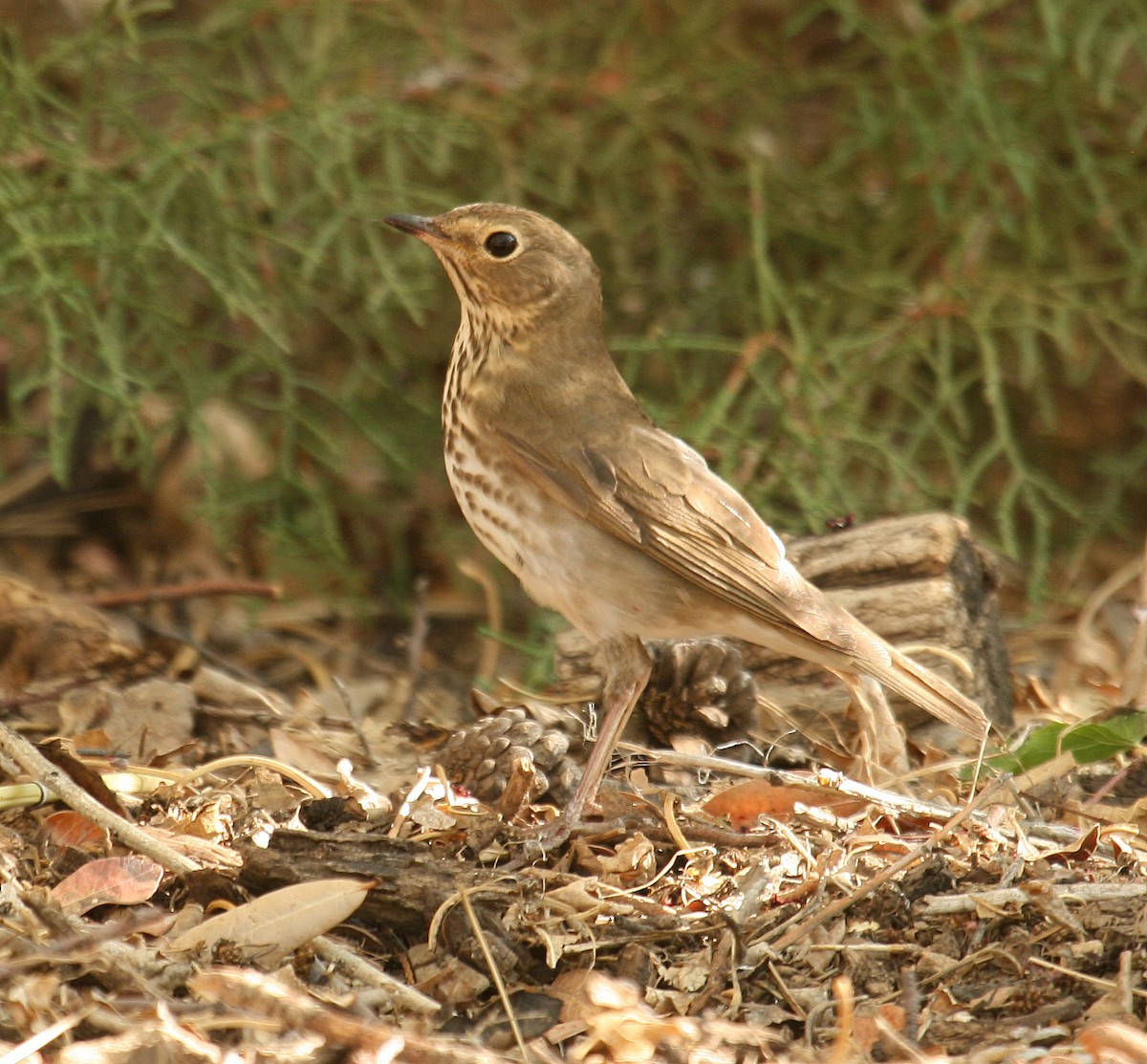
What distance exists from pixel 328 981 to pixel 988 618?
7.25 feet

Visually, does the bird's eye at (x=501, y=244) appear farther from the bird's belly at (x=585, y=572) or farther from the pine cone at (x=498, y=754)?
the pine cone at (x=498, y=754)

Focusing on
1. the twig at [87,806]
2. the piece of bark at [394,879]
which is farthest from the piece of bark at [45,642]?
the piece of bark at [394,879]

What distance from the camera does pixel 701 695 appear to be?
152 inches

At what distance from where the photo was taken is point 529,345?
13.2ft

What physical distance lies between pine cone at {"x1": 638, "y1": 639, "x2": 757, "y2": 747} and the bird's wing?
25cm

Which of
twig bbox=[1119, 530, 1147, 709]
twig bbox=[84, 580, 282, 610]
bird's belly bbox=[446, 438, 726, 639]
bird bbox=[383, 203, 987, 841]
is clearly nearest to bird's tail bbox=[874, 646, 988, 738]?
bird bbox=[383, 203, 987, 841]

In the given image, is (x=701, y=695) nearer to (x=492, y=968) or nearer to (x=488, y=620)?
(x=492, y=968)

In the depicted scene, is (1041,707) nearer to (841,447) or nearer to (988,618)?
(988,618)

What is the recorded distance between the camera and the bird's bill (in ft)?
13.0

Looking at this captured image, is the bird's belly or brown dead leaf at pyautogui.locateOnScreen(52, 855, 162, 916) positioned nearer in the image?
brown dead leaf at pyautogui.locateOnScreen(52, 855, 162, 916)

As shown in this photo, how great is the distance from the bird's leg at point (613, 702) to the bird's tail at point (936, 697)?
21.7 inches

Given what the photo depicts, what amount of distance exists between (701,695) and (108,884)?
1532 millimetres

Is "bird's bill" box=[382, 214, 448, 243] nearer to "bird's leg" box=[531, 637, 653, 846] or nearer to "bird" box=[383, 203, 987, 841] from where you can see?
"bird" box=[383, 203, 987, 841]

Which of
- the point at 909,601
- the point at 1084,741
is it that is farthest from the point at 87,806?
the point at 909,601
